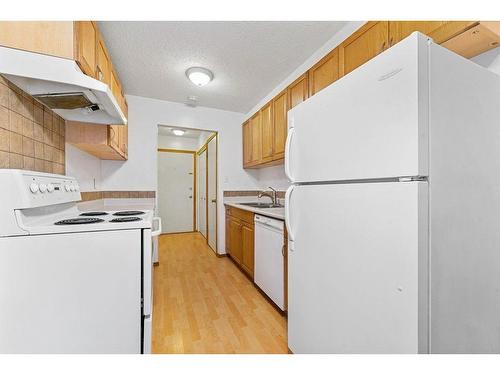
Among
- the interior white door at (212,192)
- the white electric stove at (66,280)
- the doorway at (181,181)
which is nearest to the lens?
the white electric stove at (66,280)

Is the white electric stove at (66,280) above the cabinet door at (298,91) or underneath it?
underneath

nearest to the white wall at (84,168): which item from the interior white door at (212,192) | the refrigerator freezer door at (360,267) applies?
the interior white door at (212,192)

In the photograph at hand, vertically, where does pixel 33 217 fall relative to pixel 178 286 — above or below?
above

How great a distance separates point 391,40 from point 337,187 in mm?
920

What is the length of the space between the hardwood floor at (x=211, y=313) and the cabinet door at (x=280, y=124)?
1531 millimetres

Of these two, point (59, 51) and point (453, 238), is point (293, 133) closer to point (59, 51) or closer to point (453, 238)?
point (453, 238)

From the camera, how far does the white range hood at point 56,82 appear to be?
99 cm

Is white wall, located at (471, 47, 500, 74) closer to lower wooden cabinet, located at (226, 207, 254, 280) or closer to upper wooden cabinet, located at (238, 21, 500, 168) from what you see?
upper wooden cabinet, located at (238, 21, 500, 168)

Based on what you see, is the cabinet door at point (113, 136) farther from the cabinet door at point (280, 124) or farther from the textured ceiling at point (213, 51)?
the cabinet door at point (280, 124)

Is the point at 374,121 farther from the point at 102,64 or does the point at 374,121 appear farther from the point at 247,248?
the point at 247,248

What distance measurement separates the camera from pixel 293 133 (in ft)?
4.33

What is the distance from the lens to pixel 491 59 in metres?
1.04

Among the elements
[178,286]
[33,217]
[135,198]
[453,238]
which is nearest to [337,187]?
[453,238]

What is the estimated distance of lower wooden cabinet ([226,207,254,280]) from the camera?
249 cm
